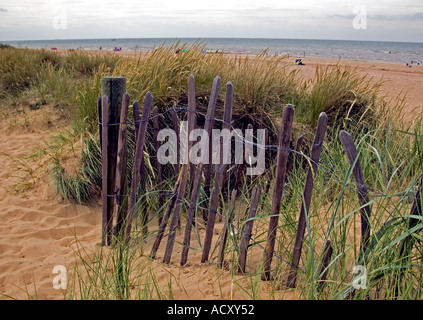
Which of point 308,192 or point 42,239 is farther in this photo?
point 42,239

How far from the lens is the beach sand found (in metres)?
2.41

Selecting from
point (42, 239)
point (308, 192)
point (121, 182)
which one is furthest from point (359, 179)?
point (42, 239)

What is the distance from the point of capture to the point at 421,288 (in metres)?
1.86

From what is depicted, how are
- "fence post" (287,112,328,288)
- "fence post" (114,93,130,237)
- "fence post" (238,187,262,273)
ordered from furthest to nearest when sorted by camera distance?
"fence post" (114,93,130,237), "fence post" (238,187,262,273), "fence post" (287,112,328,288)

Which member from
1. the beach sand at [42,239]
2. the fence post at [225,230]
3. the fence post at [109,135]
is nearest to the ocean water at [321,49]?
the beach sand at [42,239]

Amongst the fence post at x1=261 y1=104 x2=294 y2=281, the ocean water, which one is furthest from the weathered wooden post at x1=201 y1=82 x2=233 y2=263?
the ocean water

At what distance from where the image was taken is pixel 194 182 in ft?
8.42

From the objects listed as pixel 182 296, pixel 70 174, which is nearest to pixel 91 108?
pixel 70 174

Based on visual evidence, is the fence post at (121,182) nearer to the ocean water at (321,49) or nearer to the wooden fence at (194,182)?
the wooden fence at (194,182)

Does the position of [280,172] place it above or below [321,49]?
below

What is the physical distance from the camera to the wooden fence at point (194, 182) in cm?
203

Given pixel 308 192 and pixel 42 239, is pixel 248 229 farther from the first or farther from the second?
pixel 42 239

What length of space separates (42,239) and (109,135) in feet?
3.59

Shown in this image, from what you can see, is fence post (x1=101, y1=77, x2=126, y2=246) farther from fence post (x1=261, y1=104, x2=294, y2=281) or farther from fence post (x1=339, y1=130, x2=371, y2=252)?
fence post (x1=339, y1=130, x2=371, y2=252)
